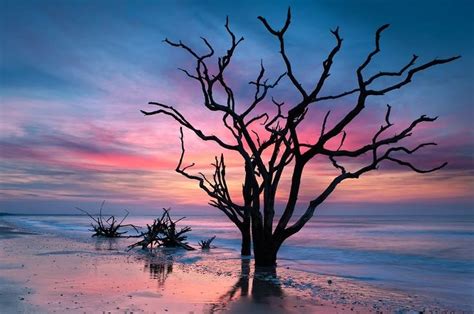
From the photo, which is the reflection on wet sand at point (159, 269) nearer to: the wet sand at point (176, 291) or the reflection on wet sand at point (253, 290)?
the wet sand at point (176, 291)

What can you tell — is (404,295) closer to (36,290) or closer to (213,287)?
(213,287)

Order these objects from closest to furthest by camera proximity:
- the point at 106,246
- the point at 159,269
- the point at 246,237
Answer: the point at 159,269 < the point at 246,237 < the point at 106,246

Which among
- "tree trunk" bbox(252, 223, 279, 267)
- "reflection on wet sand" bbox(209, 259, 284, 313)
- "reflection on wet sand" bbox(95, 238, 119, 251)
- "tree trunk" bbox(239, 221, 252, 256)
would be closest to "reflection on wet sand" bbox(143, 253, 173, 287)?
"reflection on wet sand" bbox(209, 259, 284, 313)

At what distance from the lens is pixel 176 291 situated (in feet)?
24.3

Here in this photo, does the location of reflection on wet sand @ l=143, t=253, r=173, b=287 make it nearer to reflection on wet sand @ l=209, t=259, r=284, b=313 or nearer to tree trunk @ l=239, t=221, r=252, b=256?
reflection on wet sand @ l=209, t=259, r=284, b=313

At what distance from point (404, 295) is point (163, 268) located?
532 cm

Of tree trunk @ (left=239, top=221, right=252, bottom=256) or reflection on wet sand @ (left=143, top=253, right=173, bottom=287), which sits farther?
tree trunk @ (left=239, top=221, right=252, bottom=256)

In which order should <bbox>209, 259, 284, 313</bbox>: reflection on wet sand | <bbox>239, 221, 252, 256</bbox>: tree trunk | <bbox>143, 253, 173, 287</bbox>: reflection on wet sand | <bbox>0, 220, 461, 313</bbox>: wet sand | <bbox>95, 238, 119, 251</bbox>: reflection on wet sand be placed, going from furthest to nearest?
<bbox>95, 238, 119, 251</bbox>: reflection on wet sand
<bbox>239, 221, 252, 256</bbox>: tree trunk
<bbox>143, 253, 173, 287</bbox>: reflection on wet sand
<bbox>209, 259, 284, 313</bbox>: reflection on wet sand
<bbox>0, 220, 461, 313</bbox>: wet sand

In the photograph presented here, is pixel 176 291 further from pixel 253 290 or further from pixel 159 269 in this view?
pixel 159 269

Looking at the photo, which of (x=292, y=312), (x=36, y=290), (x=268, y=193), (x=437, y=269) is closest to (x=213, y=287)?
(x=292, y=312)

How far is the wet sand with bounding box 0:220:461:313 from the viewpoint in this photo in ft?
20.4

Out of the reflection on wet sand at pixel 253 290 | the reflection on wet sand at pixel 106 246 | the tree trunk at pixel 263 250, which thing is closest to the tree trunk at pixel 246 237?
the tree trunk at pixel 263 250

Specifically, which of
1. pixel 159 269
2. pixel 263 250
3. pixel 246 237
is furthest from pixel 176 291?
pixel 246 237

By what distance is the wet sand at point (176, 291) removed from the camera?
6.22 meters
